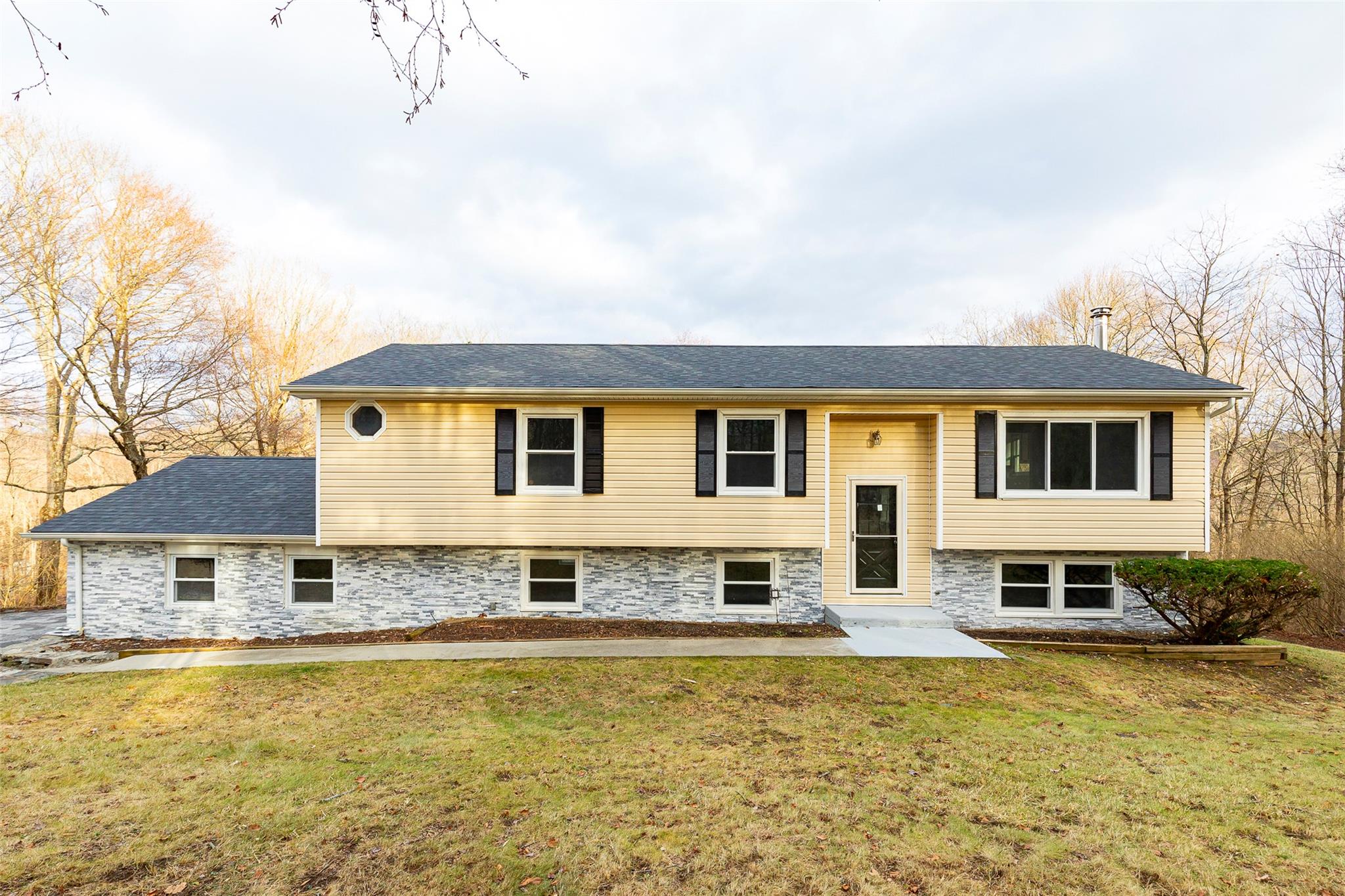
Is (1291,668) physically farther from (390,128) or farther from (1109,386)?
(390,128)

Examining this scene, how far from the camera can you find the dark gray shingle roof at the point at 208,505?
899cm

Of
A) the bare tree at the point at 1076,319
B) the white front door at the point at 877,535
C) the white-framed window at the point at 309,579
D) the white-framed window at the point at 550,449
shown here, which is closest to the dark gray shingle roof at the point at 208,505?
the white-framed window at the point at 309,579

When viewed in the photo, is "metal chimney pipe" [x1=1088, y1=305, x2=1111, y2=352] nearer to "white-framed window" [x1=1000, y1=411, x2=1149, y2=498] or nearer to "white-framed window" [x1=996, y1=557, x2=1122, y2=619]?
"white-framed window" [x1=1000, y1=411, x2=1149, y2=498]

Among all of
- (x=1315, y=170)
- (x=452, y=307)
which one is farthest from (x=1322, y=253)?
(x=452, y=307)

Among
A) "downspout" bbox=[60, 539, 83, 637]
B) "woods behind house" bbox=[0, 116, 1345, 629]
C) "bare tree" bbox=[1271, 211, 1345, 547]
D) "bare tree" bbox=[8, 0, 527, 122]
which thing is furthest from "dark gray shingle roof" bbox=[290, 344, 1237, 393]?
"bare tree" bbox=[1271, 211, 1345, 547]

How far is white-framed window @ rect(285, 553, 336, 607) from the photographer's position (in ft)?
30.1

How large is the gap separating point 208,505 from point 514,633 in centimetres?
628

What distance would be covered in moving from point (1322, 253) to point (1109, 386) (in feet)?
40.4

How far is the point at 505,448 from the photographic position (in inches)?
340

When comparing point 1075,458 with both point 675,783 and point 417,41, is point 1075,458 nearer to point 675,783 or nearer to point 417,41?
point 675,783

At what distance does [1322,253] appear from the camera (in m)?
14.1

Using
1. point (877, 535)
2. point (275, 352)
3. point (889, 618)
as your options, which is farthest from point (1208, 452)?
point (275, 352)

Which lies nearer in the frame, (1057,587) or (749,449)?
(749,449)

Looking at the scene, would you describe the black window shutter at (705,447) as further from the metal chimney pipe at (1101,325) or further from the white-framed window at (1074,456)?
the metal chimney pipe at (1101,325)
